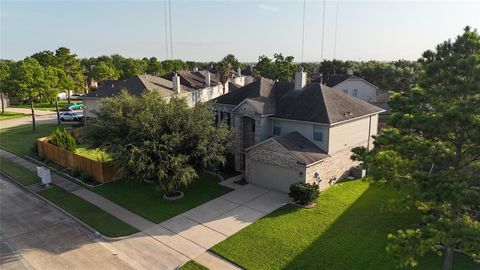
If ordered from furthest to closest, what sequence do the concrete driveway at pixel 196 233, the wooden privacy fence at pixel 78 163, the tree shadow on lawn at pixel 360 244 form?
the wooden privacy fence at pixel 78 163
the concrete driveway at pixel 196 233
the tree shadow on lawn at pixel 360 244

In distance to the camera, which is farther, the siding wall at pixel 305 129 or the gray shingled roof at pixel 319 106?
the gray shingled roof at pixel 319 106

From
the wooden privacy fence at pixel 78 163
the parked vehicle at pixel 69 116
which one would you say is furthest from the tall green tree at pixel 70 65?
the wooden privacy fence at pixel 78 163

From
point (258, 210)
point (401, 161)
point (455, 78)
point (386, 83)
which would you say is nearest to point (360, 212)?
point (258, 210)

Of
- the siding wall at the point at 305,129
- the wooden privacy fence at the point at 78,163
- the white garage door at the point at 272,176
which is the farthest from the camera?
the wooden privacy fence at the point at 78,163

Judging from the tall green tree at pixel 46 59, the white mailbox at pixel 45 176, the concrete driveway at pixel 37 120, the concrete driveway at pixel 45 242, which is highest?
the tall green tree at pixel 46 59

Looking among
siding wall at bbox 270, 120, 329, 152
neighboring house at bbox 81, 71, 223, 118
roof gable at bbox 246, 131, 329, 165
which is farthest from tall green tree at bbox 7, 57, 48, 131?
siding wall at bbox 270, 120, 329, 152

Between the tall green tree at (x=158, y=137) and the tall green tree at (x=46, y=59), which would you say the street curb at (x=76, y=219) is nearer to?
the tall green tree at (x=158, y=137)

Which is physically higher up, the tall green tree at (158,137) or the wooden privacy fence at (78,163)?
the tall green tree at (158,137)
